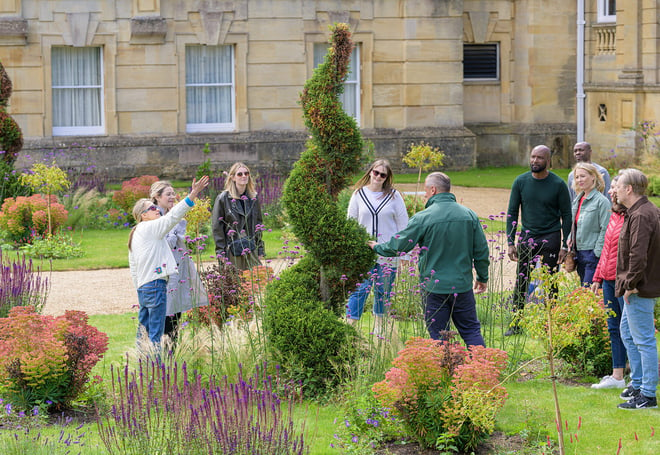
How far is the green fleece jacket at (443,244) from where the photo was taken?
856 cm

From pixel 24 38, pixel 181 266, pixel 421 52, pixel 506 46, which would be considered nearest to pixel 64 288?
pixel 181 266

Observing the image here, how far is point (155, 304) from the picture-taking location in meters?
9.10

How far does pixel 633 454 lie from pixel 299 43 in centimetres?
1903

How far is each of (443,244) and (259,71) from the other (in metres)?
16.9

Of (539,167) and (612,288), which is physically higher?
(539,167)

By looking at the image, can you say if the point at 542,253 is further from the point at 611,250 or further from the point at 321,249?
the point at 321,249

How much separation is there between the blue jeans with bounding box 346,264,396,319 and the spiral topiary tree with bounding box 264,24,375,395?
0.36 meters

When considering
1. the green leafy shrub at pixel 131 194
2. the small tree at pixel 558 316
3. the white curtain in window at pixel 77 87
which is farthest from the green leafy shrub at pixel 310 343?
the white curtain in window at pixel 77 87

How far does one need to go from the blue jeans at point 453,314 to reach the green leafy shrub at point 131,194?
10811 millimetres

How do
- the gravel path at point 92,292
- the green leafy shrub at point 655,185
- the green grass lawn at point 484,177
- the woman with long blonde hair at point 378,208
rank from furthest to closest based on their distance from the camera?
the green grass lawn at point 484,177, the green leafy shrub at point 655,185, the gravel path at point 92,292, the woman with long blonde hair at point 378,208

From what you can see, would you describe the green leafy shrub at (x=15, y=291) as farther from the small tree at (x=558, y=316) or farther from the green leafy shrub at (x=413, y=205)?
the green leafy shrub at (x=413, y=205)

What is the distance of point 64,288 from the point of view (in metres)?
13.7

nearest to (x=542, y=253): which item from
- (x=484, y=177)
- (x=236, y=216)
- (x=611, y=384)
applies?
(x=611, y=384)

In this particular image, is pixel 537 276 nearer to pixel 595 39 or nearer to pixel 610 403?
pixel 610 403
